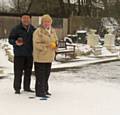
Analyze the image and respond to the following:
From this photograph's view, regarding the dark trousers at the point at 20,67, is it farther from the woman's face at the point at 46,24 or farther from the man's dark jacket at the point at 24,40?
the woman's face at the point at 46,24

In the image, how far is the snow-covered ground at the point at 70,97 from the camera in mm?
9148

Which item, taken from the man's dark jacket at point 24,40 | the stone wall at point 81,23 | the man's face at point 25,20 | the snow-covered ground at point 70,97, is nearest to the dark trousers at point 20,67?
the man's dark jacket at point 24,40

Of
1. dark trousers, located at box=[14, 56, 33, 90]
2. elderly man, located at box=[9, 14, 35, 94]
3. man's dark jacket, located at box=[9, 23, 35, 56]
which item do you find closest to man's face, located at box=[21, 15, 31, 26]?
elderly man, located at box=[9, 14, 35, 94]

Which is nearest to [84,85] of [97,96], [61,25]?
[97,96]

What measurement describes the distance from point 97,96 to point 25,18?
226 cm

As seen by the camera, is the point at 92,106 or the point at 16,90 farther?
the point at 16,90

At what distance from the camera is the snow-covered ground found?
30.0 ft

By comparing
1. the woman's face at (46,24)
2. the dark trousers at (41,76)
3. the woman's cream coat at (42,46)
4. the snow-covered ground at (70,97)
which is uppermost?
the woman's face at (46,24)

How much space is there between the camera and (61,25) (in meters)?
33.4

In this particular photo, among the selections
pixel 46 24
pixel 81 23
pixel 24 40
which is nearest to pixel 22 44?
pixel 24 40

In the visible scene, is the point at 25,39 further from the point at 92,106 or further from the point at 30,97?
the point at 92,106

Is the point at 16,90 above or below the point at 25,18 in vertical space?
below

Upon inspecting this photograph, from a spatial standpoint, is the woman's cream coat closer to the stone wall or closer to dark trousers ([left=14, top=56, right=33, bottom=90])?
dark trousers ([left=14, top=56, right=33, bottom=90])

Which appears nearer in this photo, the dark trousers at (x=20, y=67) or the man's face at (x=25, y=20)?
the man's face at (x=25, y=20)
